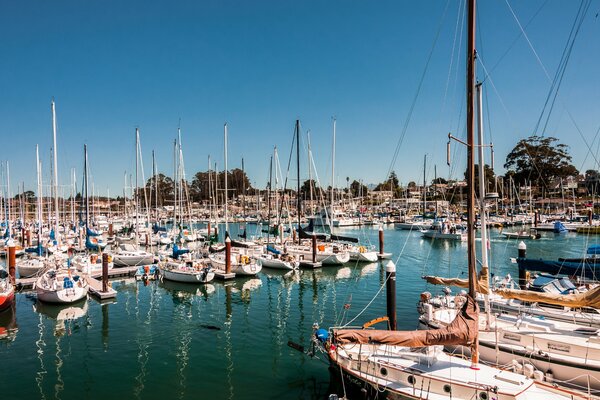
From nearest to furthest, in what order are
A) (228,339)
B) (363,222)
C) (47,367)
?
(47,367)
(228,339)
(363,222)

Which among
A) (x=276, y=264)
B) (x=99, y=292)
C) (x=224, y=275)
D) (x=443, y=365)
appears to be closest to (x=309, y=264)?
(x=276, y=264)

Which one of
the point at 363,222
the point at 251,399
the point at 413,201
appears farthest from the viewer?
the point at 413,201

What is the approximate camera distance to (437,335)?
12.2 meters

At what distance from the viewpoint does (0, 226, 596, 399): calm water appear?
1587cm

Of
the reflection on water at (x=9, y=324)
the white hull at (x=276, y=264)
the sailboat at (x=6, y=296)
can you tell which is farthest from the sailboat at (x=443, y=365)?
the white hull at (x=276, y=264)

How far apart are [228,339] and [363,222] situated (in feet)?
295

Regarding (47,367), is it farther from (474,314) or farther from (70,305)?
(474,314)

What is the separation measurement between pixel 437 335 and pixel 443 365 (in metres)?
→ 1.18

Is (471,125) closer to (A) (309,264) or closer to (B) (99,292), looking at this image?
(B) (99,292)

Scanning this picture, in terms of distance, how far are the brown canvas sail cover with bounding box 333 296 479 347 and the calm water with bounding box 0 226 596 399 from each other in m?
3.58

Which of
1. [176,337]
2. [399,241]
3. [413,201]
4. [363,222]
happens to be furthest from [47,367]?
[413,201]

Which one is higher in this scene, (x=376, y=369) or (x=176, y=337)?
(x=376, y=369)

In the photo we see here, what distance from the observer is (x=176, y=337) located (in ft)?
71.3

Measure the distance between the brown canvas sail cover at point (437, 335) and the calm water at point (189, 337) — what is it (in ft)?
11.7
